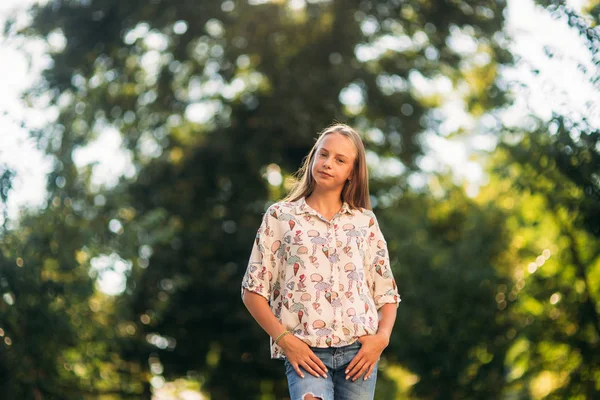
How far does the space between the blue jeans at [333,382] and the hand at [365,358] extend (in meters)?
0.02

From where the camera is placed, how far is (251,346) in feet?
49.9

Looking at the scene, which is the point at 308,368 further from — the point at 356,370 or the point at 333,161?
the point at 333,161

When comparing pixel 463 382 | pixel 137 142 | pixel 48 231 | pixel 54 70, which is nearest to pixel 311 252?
pixel 48 231

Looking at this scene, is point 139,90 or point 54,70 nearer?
point 54,70

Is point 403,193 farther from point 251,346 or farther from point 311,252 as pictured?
point 311,252

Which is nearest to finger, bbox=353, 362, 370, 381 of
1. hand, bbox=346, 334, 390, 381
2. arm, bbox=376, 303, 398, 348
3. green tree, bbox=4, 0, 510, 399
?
hand, bbox=346, 334, 390, 381

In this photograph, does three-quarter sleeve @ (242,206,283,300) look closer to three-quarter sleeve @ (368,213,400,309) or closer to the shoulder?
the shoulder

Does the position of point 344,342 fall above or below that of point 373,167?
above

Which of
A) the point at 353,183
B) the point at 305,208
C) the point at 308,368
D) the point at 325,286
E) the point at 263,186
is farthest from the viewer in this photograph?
the point at 263,186

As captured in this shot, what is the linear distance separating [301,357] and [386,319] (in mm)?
418

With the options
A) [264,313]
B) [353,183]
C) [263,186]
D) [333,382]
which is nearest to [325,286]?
[264,313]

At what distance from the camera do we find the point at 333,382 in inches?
127

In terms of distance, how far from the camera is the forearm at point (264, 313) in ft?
10.4

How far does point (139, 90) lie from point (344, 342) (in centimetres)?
1302
